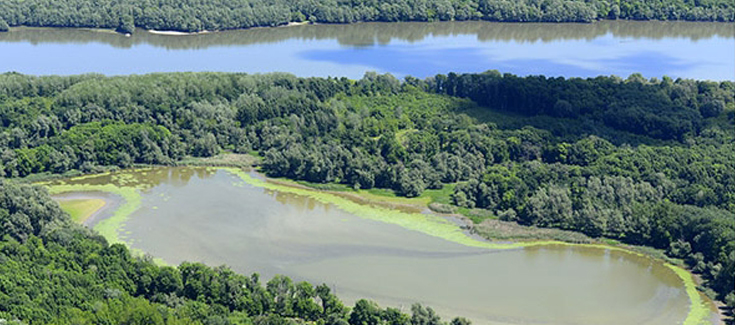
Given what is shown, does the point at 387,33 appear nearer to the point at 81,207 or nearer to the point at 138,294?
the point at 81,207

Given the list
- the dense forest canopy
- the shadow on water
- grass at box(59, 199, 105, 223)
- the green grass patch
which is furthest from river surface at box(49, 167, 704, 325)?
the shadow on water

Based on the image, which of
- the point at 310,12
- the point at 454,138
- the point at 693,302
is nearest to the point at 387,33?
the point at 310,12

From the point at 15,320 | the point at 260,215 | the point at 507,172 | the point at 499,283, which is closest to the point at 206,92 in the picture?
the point at 260,215

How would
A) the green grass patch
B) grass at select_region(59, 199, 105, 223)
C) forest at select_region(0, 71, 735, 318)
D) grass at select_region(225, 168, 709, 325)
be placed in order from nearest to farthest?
the green grass patch < grass at select_region(225, 168, 709, 325) < forest at select_region(0, 71, 735, 318) < grass at select_region(59, 199, 105, 223)

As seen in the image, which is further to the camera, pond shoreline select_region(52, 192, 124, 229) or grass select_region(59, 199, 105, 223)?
grass select_region(59, 199, 105, 223)

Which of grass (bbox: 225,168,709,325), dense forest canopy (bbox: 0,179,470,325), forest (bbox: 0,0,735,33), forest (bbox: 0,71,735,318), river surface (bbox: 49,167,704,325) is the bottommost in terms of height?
river surface (bbox: 49,167,704,325)

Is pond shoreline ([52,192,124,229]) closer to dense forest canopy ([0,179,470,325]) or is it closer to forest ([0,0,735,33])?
dense forest canopy ([0,179,470,325])
